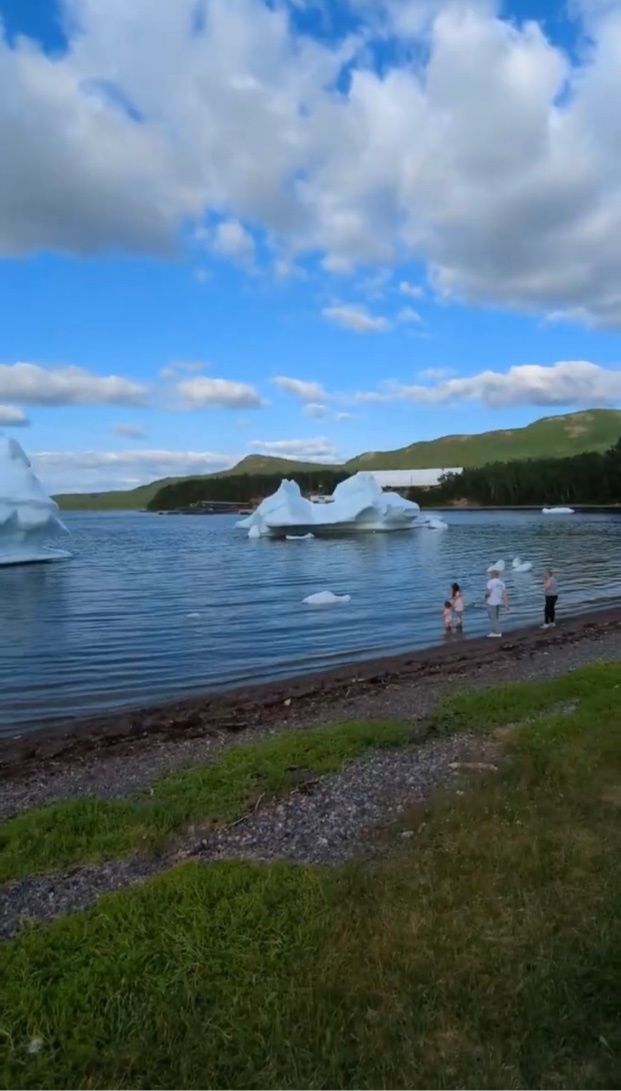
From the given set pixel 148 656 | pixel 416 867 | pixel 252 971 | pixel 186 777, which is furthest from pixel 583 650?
pixel 252 971

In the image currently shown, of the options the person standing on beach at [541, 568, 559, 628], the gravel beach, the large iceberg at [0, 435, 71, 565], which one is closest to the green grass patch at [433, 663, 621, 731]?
the gravel beach

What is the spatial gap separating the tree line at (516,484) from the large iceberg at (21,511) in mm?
112068

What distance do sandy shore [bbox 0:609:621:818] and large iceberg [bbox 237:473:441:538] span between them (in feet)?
189

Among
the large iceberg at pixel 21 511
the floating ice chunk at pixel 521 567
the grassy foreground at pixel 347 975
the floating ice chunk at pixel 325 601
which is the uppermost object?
the large iceberg at pixel 21 511

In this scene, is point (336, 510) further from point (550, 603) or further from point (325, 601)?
point (550, 603)

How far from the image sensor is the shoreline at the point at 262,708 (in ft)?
38.8

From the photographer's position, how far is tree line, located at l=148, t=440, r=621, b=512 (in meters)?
144

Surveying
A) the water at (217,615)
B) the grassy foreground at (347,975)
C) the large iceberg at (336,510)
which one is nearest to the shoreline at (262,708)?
the water at (217,615)

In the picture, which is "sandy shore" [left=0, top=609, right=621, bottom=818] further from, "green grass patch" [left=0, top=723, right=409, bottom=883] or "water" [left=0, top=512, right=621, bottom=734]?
"water" [left=0, top=512, right=621, bottom=734]

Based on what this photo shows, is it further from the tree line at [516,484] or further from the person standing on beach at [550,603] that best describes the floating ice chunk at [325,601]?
the tree line at [516,484]

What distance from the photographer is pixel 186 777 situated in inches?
326

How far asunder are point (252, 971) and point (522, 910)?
163cm

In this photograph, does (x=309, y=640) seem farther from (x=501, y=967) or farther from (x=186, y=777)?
(x=501, y=967)

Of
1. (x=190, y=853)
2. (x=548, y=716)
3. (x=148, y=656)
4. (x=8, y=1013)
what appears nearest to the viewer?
(x=8, y=1013)
